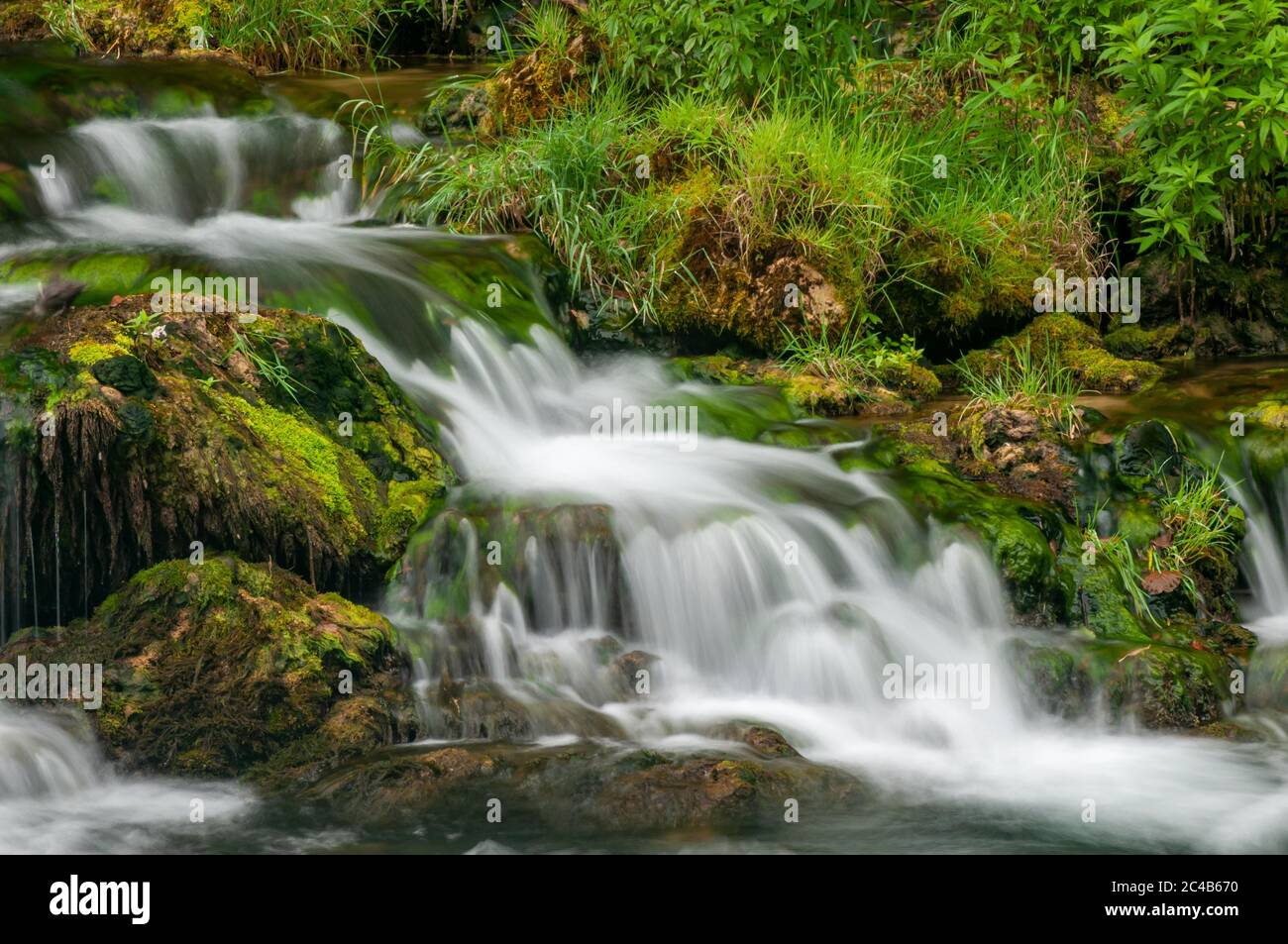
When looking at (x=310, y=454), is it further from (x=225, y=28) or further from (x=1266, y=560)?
(x=225, y=28)

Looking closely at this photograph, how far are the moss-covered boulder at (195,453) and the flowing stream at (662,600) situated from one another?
1.09ft

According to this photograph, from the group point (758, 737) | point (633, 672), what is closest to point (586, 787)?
point (758, 737)

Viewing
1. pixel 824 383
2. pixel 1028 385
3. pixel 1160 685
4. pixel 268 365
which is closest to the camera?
pixel 1160 685

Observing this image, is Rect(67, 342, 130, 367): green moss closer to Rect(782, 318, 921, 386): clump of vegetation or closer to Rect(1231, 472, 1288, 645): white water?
Rect(782, 318, 921, 386): clump of vegetation

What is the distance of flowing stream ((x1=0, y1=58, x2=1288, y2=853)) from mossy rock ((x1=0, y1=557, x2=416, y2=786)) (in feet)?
0.48

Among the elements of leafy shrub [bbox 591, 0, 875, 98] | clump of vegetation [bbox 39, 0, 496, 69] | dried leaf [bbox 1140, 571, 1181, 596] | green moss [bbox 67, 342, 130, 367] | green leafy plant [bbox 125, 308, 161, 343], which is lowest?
dried leaf [bbox 1140, 571, 1181, 596]

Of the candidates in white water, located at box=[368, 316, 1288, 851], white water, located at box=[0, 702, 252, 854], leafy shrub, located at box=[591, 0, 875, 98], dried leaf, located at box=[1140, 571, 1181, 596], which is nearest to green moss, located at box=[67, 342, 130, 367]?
white water, located at box=[0, 702, 252, 854]

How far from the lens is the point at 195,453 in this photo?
5016mm

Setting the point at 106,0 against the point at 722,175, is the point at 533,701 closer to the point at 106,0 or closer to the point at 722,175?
the point at 722,175

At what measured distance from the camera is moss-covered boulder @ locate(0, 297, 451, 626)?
4836 mm

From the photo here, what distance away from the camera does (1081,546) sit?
232 inches

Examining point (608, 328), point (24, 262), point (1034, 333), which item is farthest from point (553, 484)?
point (1034, 333)

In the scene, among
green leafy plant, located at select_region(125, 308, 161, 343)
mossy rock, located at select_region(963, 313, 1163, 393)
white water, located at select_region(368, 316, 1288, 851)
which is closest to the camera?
white water, located at select_region(368, 316, 1288, 851)

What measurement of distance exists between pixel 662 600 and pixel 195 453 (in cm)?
178
